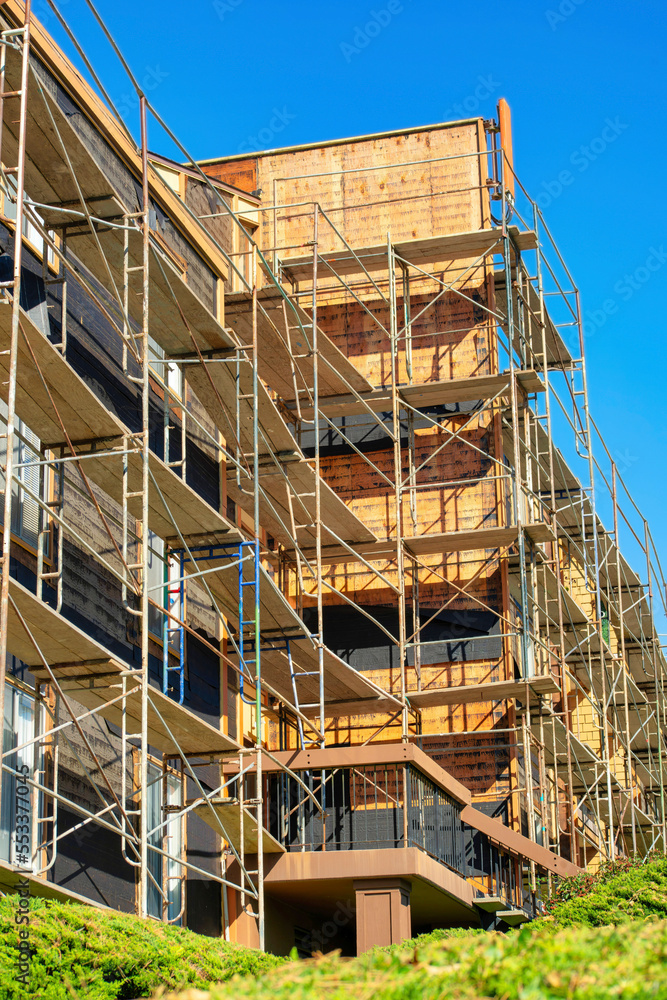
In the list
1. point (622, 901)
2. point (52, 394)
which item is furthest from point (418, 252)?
point (622, 901)

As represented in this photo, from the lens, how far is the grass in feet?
16.9

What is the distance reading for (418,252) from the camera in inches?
1000

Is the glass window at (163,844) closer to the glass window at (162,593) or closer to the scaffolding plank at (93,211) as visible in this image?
the glass window at (162,593)

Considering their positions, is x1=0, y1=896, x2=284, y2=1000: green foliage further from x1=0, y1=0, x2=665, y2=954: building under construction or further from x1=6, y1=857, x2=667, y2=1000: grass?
x1=0, y1=0, x2=665, y2=954: building under construction

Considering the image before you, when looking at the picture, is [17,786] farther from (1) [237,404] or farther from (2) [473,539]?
(2) [473,539]

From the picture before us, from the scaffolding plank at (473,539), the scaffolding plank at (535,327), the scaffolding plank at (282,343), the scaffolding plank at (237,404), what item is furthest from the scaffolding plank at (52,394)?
the scaffolding plank at (535,327)

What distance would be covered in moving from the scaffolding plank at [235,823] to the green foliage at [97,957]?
6005mm

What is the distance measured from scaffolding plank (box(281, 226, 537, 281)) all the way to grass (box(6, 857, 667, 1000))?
17.0m

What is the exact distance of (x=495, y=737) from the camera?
2347 centimetres

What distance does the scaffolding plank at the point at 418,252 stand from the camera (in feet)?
81.4

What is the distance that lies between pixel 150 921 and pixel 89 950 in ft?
5.48

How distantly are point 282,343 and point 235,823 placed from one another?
822 centimetres

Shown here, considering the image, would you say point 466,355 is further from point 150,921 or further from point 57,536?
point 150,921

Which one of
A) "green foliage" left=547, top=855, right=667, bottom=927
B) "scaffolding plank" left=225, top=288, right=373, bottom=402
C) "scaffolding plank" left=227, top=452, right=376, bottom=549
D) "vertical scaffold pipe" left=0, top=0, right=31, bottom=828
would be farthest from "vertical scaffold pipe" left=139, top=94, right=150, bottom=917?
"scaffolding plank" left=225, top=288, right=373, bottom=402
